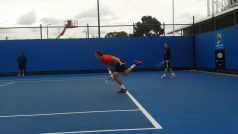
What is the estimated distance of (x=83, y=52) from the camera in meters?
26.4

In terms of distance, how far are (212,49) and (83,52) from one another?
970cm

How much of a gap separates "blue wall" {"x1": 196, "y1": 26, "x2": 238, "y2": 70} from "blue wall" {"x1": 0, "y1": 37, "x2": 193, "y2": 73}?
5.52ft

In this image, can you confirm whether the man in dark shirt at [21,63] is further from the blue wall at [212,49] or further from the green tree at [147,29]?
the blue wall at [212,49]

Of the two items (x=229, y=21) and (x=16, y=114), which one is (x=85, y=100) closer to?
(x=16, y=114)

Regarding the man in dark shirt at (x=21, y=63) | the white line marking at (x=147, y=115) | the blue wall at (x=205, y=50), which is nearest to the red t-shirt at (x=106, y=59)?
the white line marking at (x=147, y=115)

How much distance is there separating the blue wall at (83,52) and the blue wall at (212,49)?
1.68 m

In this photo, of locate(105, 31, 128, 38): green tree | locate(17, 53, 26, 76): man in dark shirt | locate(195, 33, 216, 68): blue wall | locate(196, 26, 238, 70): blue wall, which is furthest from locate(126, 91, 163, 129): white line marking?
Answer: locate(105, 31, 128, 38): green tree

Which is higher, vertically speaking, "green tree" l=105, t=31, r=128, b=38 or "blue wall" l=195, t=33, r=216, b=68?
"green tree" l=105, t=31, r=128, b=38

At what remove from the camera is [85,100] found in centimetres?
1060

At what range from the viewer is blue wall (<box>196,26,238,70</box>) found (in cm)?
1914

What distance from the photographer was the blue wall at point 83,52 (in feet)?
85.5

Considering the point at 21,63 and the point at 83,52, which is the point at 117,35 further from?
the point at 21,63

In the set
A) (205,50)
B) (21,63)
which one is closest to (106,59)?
(205,50)

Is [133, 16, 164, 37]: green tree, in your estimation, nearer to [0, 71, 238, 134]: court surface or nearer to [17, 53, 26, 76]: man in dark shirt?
[17, 53, 26, 76]: man in dark shirt
